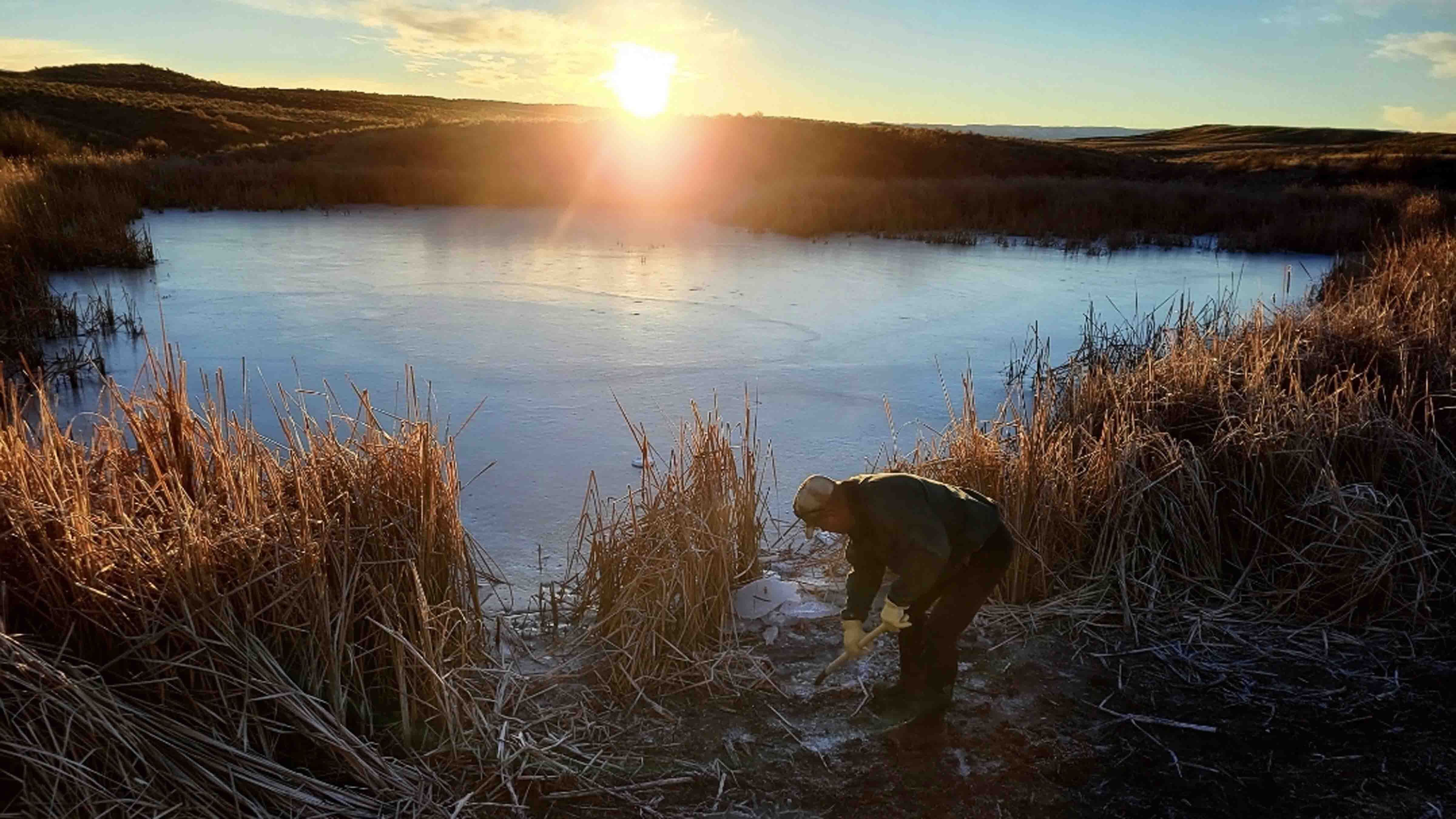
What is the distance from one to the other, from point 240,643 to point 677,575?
137 centimetres

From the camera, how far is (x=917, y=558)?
2.64m

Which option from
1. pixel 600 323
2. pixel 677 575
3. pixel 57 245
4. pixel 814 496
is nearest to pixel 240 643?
pixel 677 575

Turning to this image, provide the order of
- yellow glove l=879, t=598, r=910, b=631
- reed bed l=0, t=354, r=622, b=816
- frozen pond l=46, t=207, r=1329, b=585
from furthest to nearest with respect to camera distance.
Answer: frozen pond l=46, t=207, r=1329, b=585 < yellow glove l=879, t=598, r=910, b=631 < reed bed l=0, t=354, r=622, b=816

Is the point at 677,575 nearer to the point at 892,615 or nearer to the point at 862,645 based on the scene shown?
the point at 862,645

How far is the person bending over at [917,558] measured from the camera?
2660 mm

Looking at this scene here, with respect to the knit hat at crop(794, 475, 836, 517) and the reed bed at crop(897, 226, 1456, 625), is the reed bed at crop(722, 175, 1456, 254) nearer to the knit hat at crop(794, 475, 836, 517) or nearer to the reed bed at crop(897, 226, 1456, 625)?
the reed bed at crop(897, 226, 1456, 625)

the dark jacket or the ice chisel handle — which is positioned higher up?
the dark jacket

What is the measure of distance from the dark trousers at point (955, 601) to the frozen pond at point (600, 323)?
1.72 metres

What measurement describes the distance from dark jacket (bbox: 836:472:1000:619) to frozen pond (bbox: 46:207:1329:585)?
1646 mm

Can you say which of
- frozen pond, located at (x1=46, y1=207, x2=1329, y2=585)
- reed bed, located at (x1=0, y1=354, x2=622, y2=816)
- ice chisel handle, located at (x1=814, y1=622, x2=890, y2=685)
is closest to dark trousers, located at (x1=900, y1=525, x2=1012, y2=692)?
ice chisel handle, located at (x1=814, y1=622, x2=890, y2=685)

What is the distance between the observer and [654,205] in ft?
64.0

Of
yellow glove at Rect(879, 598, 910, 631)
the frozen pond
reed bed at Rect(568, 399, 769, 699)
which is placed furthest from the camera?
the frozen pond

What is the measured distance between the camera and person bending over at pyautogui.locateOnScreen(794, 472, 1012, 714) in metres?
2.66

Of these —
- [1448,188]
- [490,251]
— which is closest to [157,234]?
[490,251]
